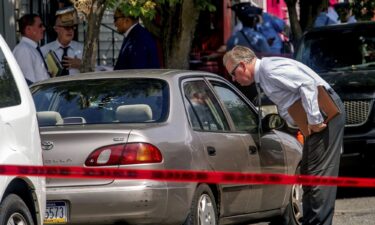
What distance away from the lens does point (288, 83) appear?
8.61m

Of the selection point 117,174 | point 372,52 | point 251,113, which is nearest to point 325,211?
Result: point 251,113

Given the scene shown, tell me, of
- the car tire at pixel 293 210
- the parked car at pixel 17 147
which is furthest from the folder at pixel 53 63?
the parked car at pixel 17 147

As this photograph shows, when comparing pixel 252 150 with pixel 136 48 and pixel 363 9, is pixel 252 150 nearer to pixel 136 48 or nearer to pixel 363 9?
pixel 136 48

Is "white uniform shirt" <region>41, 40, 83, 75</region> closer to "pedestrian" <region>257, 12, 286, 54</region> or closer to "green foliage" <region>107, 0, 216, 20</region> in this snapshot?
"green foliage" <region>107, 0, 216, 20</region>

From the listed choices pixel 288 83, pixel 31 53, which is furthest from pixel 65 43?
pixel 288 83

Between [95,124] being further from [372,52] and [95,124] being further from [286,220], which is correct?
[372,52]

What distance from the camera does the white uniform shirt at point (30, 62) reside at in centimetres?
1272

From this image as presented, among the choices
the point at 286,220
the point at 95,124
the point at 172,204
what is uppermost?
the point at 95,124

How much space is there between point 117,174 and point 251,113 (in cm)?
360

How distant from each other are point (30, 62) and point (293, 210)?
3.89 meters

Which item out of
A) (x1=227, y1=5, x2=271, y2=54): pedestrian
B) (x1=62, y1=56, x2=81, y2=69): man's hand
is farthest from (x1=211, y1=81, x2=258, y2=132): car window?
(x1=227, y1=5, x2=271, y2=54): pedestrian

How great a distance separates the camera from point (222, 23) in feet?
76.2

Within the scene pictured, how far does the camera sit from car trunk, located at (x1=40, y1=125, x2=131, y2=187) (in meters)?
8.24

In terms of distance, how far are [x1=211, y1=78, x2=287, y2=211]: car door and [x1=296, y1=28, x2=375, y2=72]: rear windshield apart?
4068mm
